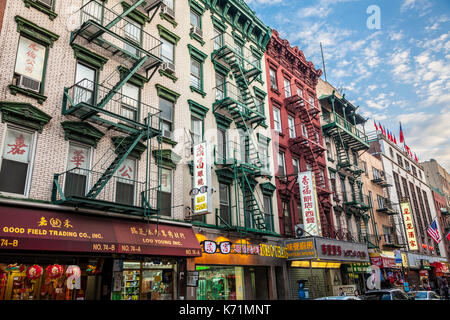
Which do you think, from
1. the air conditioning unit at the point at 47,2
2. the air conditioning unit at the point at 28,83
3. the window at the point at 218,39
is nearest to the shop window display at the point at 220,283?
the air conditioning unit at the point at 28,83

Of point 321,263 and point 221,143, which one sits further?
point 321,263

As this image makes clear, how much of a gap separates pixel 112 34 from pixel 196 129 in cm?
655

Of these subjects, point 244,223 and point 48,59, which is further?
point 244,223

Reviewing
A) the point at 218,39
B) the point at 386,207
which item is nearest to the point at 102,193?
the point at 218,39

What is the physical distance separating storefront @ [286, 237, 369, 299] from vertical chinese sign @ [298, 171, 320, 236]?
1191mm

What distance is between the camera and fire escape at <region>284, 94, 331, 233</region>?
2511 cm

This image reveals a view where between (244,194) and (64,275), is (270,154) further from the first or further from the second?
(64,275)

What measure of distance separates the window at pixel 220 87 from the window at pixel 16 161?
37.4ft

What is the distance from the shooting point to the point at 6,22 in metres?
11.5

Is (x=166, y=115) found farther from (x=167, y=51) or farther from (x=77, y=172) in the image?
(x=77, y=172)

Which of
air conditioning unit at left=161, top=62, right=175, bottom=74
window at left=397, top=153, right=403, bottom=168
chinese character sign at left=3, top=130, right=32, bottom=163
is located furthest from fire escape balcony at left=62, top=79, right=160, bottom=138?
window at left=397, top=153, right=403, bottom=168

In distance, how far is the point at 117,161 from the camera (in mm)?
12734
